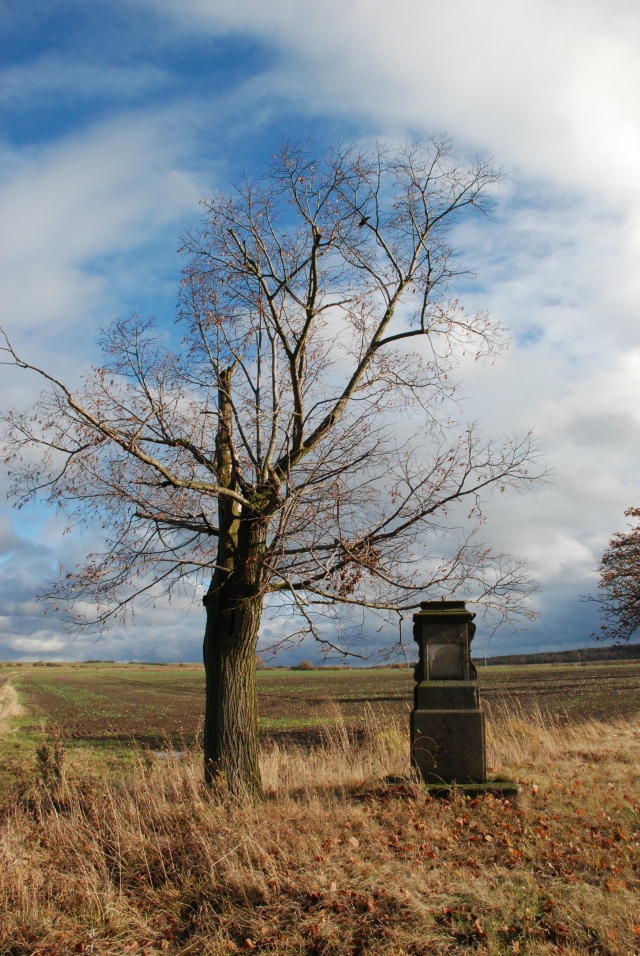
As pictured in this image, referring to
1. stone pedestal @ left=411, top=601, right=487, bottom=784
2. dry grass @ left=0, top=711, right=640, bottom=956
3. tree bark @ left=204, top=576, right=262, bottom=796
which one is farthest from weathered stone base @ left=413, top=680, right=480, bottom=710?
tree bark @ left=204, top=576, right=262, bottom=796

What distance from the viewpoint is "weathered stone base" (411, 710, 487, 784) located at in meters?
7.54

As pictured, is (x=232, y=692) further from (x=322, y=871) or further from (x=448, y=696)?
(x=322, y=871)

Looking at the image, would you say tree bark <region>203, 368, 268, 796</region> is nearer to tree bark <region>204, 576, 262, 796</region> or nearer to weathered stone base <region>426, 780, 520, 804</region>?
tree bark <region>204, 576, 262, 796</region>

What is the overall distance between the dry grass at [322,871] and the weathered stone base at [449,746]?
1.16ft

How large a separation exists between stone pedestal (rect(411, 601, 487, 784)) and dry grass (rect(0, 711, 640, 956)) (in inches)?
17.1

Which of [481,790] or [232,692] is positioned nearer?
[481,790]

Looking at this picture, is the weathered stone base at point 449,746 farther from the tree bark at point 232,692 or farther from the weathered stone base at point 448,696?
the tree bark at point 232,692

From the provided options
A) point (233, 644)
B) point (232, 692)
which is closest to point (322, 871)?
point (232, 692)

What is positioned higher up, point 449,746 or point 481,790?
point 449,746

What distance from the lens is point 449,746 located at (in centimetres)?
765

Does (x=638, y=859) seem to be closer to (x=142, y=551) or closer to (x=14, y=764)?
(x=142, y=551)

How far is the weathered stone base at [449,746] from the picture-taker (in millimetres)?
7539

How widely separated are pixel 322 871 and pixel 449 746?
2.89 m

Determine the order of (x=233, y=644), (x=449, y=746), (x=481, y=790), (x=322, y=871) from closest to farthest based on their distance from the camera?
1. (x=322, y=871)
2. (x=481, y=790)
3. (x=449, y=746)
4. (x=233, y=644)
